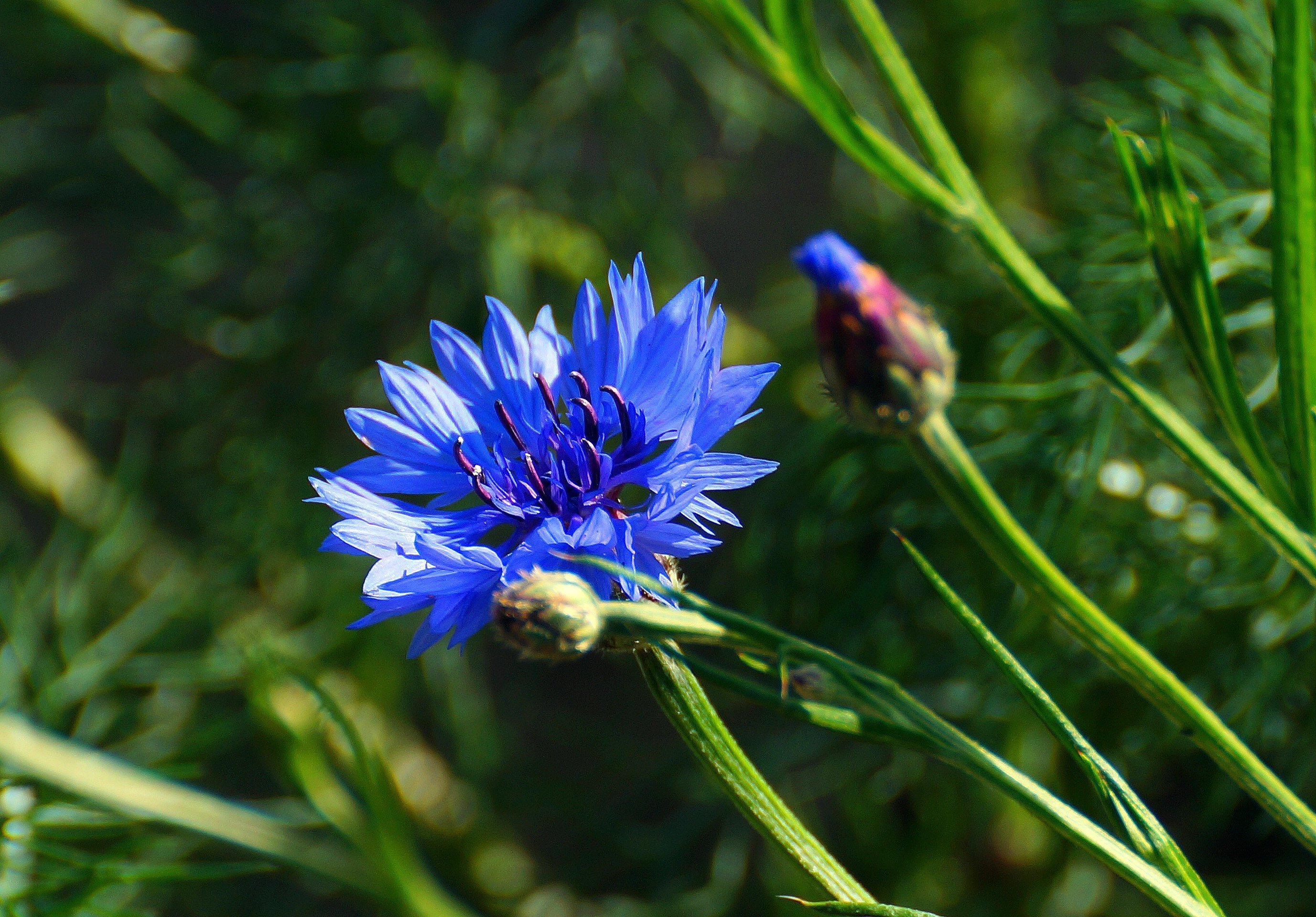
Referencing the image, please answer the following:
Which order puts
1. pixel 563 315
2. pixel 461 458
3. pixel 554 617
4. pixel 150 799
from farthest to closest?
1. pixel 563 315
2. pixel 150 799
3. pixel 461 458
4. pixel 554 617

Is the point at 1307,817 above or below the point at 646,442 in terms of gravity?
below

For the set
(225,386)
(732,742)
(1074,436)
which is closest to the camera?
(732,742)

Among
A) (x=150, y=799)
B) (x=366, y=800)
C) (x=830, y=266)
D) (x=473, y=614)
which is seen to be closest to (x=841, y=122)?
(x=830, y=266)

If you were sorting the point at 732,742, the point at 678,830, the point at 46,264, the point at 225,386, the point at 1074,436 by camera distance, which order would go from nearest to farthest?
the point at 732,742
the point at 1074,436
the point at 678,830
the point at 225,386
the point at 46,264

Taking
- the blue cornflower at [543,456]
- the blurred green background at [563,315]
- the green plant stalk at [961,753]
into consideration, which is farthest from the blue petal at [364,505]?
the blurred green background at [563,315]

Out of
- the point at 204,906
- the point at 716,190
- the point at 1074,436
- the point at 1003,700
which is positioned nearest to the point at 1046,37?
the point at 716,190

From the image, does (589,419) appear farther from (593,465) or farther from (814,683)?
(814,683)

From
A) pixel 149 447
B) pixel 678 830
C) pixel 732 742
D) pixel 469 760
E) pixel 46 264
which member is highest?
pixel 46 264

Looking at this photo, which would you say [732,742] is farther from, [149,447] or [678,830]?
[149,447]
